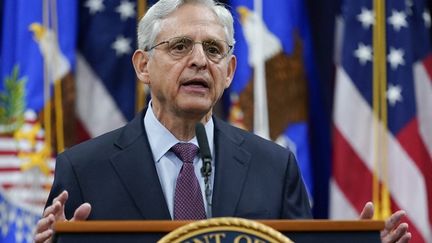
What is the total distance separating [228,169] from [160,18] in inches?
22.2

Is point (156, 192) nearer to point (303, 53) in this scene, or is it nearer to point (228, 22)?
point (228, 22)

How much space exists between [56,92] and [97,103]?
0.99ft

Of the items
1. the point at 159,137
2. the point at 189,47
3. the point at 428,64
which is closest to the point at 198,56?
the point at 189,47

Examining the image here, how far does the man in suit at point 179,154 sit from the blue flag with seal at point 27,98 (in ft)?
7.23

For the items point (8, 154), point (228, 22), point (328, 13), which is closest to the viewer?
point (228, 22)

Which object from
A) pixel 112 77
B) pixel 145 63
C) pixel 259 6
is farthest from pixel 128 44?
pixel 145 63

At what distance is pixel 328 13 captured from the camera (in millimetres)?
6723

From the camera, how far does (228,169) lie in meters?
3.84

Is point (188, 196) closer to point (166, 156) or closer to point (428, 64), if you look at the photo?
point (166, 156)

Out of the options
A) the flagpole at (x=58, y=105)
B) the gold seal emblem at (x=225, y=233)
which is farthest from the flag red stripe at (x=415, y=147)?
the gold seal emblem at (x=225, y=233)

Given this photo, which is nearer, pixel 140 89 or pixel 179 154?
pixel 179 154

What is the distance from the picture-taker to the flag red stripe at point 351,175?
6379mm

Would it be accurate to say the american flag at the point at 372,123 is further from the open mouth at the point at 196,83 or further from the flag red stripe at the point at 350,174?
the open mouth at the point at 196,83

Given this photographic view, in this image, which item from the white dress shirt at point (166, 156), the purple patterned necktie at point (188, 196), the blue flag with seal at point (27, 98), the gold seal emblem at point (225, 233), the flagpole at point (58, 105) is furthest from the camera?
the flagpole at point (58, 105)
